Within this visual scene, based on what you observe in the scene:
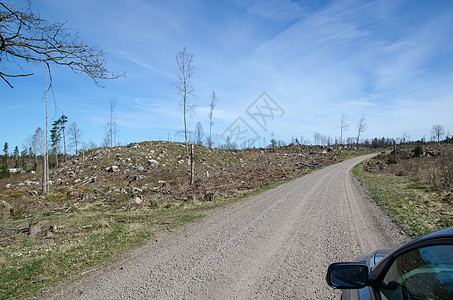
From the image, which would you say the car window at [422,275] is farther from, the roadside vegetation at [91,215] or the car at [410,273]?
the roadside vegetation at [91,215]

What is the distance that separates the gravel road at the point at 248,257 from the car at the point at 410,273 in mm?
2075

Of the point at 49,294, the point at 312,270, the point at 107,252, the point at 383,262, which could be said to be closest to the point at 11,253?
the point at 107,252

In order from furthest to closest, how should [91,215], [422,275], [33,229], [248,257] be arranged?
[91,215] < [33,229] < [248,257] < [422,275]

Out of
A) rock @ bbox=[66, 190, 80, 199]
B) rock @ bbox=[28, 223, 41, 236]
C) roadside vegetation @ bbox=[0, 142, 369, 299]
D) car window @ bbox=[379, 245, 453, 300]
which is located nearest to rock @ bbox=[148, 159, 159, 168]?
roadside vegetation @ bbox=[0, 142, 369, 299]

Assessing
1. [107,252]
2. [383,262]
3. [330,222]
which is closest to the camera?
[383,262]

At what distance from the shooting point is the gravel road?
12.8 ft

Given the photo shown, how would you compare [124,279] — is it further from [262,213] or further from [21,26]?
[262,213]

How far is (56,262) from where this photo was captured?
523 cm

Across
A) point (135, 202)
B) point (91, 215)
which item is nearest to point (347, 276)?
point (91, 215)

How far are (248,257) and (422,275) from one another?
3.98m

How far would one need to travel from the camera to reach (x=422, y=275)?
5.23 ft

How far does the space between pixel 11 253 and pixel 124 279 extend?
388 cm

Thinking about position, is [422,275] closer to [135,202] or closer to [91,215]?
[91,215]

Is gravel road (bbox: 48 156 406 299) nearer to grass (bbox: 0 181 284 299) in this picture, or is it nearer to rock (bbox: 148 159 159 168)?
grass (bbox: 0 181 284 299)
